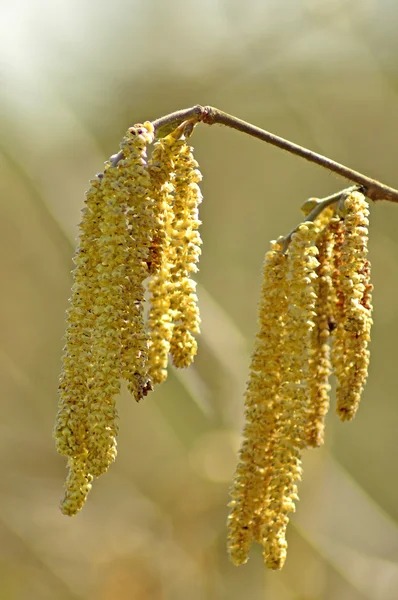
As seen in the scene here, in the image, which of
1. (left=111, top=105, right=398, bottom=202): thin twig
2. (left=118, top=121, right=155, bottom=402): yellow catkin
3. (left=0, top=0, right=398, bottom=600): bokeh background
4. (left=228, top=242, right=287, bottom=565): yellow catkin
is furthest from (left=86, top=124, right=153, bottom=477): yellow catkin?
(left=0, top=0, right=398, bottom=600): bokeh background

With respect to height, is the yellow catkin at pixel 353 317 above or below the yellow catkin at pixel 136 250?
below

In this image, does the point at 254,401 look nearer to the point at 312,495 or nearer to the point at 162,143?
the point at 162,143

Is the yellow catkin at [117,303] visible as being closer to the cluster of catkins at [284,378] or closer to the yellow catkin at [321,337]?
the cluster of catkins at [284,378]

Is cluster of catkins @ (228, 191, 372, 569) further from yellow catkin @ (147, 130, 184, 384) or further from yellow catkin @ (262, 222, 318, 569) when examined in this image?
yellow catkin @ (147, 130, 184, 384)

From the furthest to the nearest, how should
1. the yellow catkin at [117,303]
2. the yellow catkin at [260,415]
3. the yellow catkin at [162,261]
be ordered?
the yellow catkin at [260,415]
the yellow catkin at [162,261]
the yellow catkin at [117,303]

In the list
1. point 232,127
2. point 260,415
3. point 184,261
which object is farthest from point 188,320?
point 232,127

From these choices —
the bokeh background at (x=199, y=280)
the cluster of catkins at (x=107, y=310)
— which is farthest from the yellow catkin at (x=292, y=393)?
the bokeh background at (x=199, y=280)
